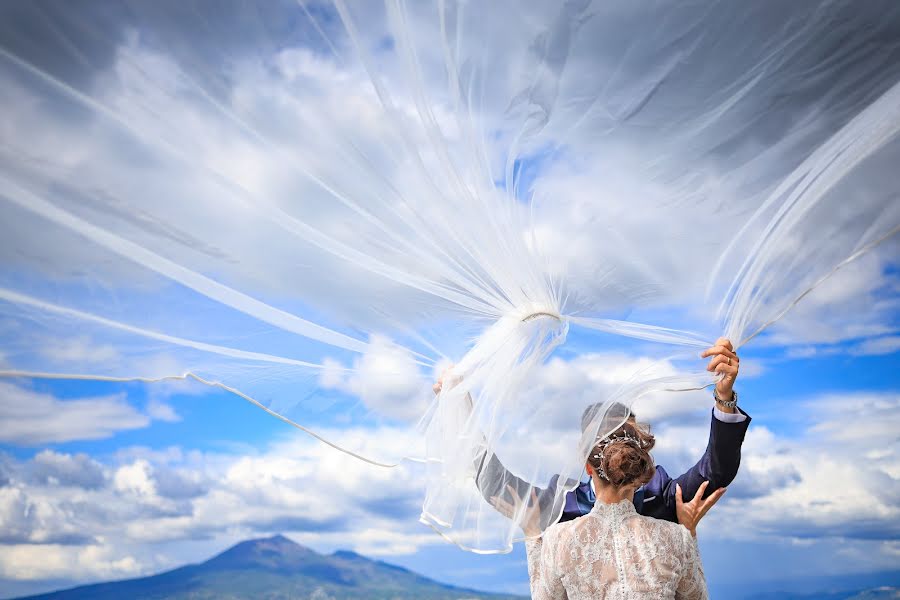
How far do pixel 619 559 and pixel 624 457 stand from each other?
0.37 meters

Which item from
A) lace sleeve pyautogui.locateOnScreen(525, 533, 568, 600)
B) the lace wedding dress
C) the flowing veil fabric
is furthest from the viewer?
lace sleeve pyautogui.locateOnScreen(525, 533, 568, 600)

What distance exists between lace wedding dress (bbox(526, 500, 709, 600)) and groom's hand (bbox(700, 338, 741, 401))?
0.57 metres

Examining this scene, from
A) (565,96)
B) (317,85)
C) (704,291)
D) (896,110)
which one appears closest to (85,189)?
(317,85)

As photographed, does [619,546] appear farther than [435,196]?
Yes

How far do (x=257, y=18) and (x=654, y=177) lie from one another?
1.42 meters

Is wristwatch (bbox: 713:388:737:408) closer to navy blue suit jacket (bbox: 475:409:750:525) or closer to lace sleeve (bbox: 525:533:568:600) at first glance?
navy blue suit jacket (bbox: 475:409:750:525)

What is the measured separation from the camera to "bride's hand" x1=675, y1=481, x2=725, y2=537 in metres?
3.03

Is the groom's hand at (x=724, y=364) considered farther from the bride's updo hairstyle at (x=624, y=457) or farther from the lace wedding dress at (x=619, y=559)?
the lace wedding dress at (x=619, y=559)

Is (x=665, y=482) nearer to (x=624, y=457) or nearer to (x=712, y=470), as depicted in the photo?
(x=712, y=470)

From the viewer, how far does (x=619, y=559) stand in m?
2.79

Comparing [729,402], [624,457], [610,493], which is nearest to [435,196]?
[624,457]

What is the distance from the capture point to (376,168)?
2.61 m

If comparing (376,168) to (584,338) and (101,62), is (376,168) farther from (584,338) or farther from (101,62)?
(584,338)

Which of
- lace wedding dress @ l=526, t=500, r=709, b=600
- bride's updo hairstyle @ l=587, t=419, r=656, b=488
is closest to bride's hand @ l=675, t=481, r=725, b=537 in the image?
lace wedding dress @ l=526, t=500, r=709, b=600
